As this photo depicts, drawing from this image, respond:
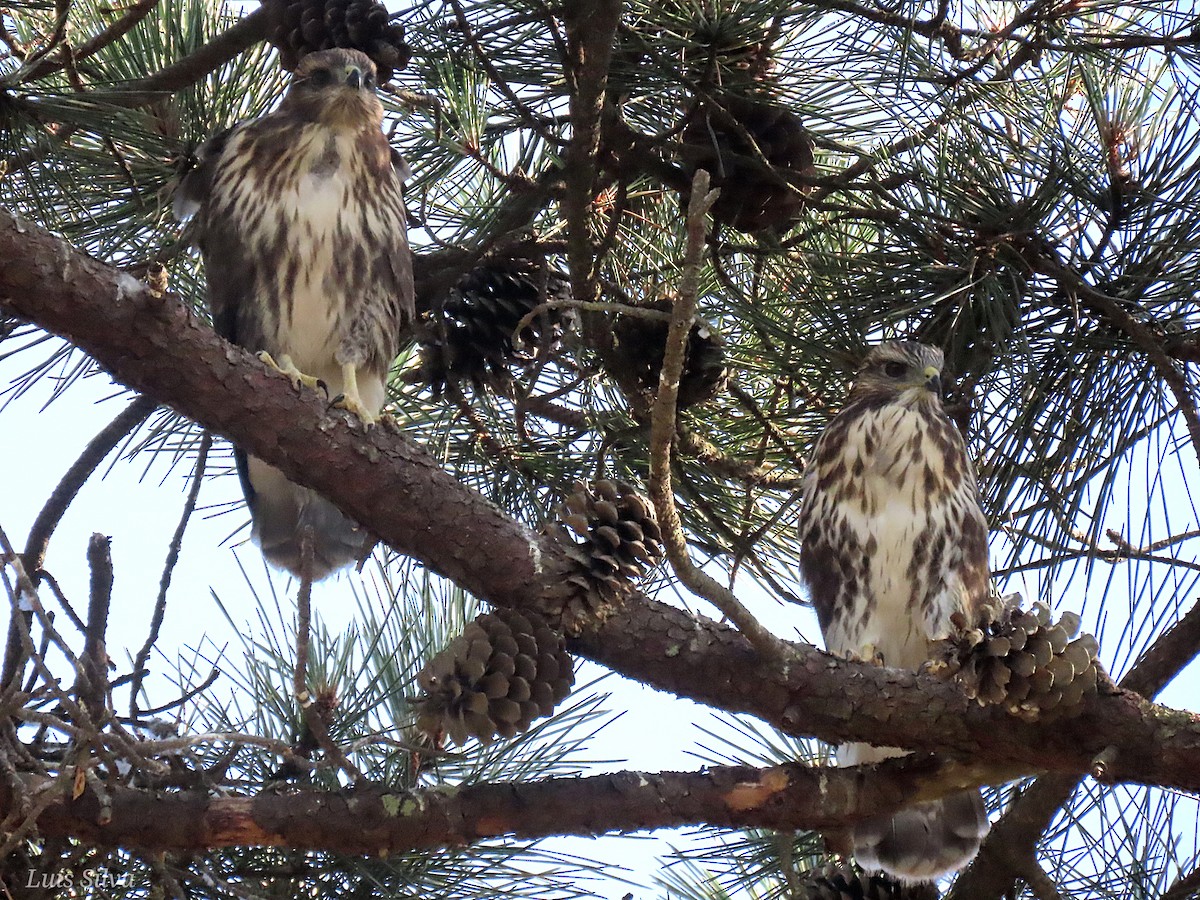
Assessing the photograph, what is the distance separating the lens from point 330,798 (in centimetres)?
256

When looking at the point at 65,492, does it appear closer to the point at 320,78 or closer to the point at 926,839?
the point at 320,78

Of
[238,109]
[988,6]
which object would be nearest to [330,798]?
[238,109]

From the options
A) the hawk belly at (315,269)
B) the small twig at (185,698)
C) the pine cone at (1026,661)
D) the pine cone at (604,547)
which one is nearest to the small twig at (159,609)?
the small twig at (185,698)

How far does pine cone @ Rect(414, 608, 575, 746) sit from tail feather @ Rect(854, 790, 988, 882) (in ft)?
→ 3.15

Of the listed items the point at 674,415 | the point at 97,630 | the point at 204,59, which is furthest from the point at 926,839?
the point at 204,59

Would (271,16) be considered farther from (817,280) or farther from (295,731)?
(295,731)

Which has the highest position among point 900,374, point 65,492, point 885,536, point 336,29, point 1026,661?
point 336,29

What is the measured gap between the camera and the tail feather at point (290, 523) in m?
3.78

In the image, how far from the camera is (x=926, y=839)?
321cm

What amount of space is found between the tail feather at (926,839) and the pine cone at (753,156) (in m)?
1.43

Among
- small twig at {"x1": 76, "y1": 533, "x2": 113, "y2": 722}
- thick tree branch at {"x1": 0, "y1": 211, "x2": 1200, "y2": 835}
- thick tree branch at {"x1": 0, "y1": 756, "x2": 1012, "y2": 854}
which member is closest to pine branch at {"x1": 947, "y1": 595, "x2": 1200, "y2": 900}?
thick tree branch at {"x1": 0, "y1": 211, "x2": 1200, "y2": 835}

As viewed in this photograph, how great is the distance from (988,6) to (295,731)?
259 cm

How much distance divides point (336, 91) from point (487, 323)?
70 centimetres

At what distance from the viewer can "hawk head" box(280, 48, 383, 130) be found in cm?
352
